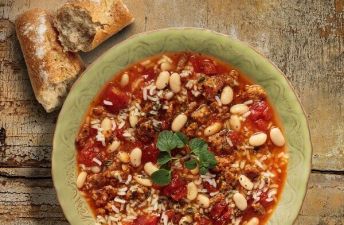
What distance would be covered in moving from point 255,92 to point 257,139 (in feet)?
0.79

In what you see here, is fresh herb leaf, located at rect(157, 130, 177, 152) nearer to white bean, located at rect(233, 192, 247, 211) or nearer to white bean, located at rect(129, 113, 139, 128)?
white bean, located at rect(129, 113, 139, 128)

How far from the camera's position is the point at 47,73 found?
3348 millimetres

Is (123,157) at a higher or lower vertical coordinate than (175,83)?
lower

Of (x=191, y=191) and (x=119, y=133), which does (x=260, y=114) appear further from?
(x=119, y=133)

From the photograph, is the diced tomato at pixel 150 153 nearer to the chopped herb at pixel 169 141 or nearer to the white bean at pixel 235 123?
the chopped herb at pixel 169 141

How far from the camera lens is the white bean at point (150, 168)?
3.26m

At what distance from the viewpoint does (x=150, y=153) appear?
10.8 feet

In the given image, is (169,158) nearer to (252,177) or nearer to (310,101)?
(252,177)

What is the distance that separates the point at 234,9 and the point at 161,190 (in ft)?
3.54

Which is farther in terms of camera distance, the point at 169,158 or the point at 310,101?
the point at 310,101

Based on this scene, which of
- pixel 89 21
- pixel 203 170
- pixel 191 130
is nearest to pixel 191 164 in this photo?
pixel 203 170

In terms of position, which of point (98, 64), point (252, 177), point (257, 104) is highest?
point (98, 64)

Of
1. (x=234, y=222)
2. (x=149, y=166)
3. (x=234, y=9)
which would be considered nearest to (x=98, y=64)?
(x=149, y=166)

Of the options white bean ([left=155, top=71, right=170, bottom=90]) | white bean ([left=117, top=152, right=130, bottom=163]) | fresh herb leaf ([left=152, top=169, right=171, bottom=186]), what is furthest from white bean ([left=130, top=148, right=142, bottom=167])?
white bean ([left=155, top=71, right=170, bottom=90])
